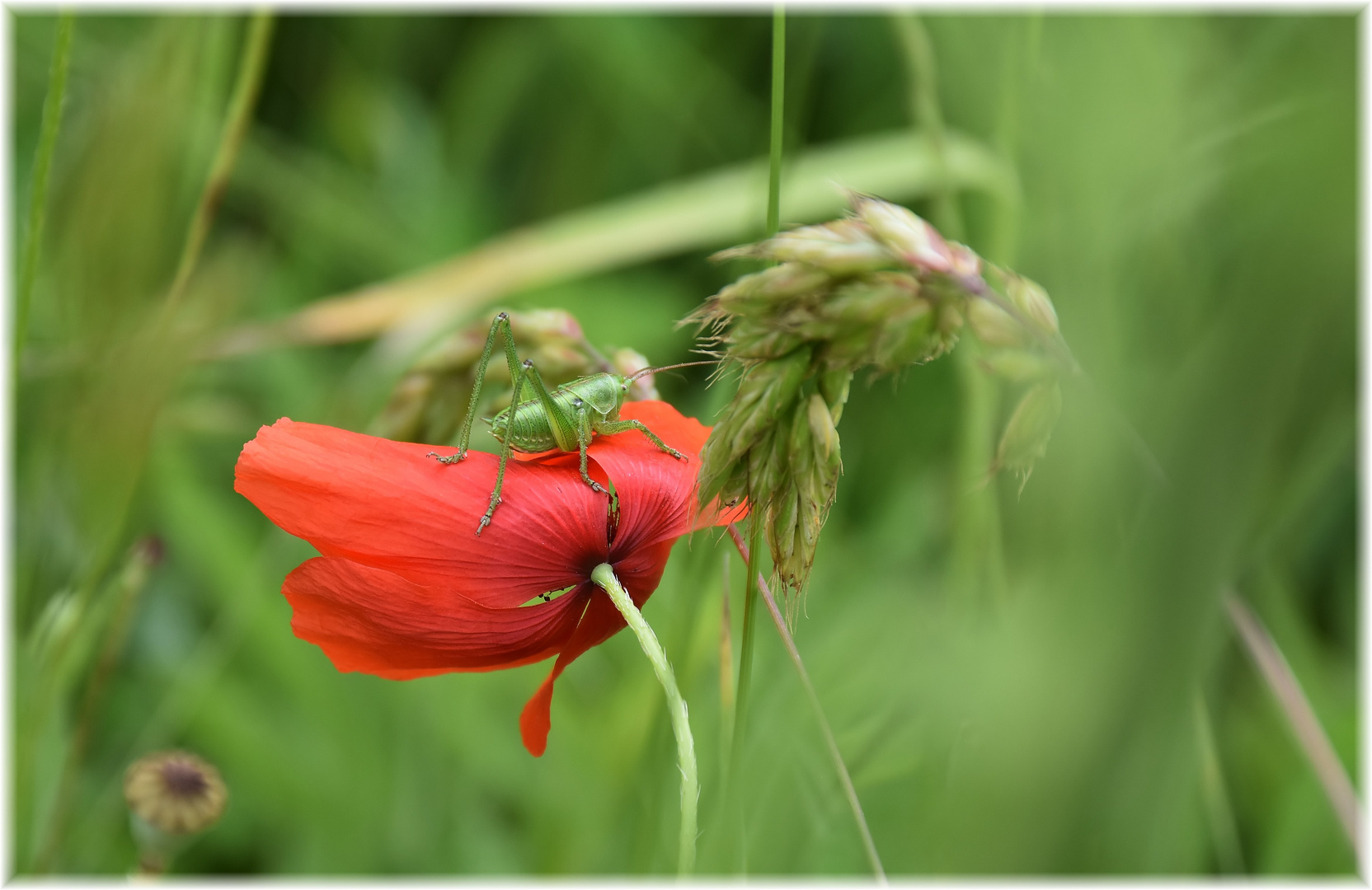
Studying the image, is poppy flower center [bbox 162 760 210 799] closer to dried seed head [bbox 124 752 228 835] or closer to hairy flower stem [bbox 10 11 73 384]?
dried seed head [bbox 124 752 228 835]

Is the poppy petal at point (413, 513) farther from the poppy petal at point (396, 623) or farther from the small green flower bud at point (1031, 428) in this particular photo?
the small green flower bud at point (1031, 428)

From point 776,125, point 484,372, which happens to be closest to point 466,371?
point 484,372

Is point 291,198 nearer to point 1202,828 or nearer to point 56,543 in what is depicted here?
point 56,543

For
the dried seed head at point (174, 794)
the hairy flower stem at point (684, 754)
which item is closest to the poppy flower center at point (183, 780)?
the dried seed head at point (174, 794)

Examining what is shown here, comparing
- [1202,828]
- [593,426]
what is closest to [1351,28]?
[593,426]

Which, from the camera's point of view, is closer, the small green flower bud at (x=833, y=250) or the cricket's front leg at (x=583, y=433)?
the small green flower bud at (x=833, y=250)

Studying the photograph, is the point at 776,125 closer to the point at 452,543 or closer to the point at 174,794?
the point at 452,543

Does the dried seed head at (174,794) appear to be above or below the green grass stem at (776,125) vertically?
below
